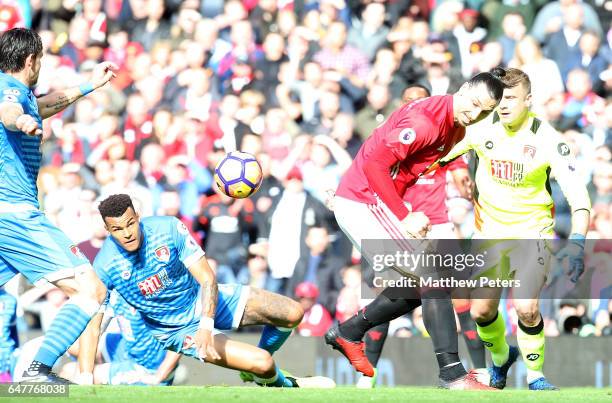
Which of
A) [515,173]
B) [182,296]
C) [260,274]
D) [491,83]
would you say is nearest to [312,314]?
[260,274]

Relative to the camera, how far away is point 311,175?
14.5m

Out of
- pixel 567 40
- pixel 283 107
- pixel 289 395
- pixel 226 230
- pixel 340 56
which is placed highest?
pixel 567 40

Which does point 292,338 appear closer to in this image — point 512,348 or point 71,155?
point 512,348

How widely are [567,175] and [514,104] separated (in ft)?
2.44

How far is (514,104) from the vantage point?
10078mm

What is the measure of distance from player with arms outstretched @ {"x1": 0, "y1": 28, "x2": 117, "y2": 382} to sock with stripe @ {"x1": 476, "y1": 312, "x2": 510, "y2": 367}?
3.24 metres

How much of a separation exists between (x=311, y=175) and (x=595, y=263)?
11.2 feet

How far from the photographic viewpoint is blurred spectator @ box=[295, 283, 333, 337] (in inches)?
537

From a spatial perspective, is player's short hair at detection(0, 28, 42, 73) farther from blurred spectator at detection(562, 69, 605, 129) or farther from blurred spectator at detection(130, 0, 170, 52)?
blurred spectator at detection(130, 0, 170, 52)

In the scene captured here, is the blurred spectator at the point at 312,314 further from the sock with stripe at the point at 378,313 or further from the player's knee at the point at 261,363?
the player's knee at the point at 261,363

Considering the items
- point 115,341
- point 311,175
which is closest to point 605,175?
point 311,175

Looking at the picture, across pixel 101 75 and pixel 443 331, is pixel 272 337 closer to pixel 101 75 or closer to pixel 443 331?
pixel 443 331

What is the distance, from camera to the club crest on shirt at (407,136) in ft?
30.1

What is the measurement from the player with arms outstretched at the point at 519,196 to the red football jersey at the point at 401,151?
52cm
